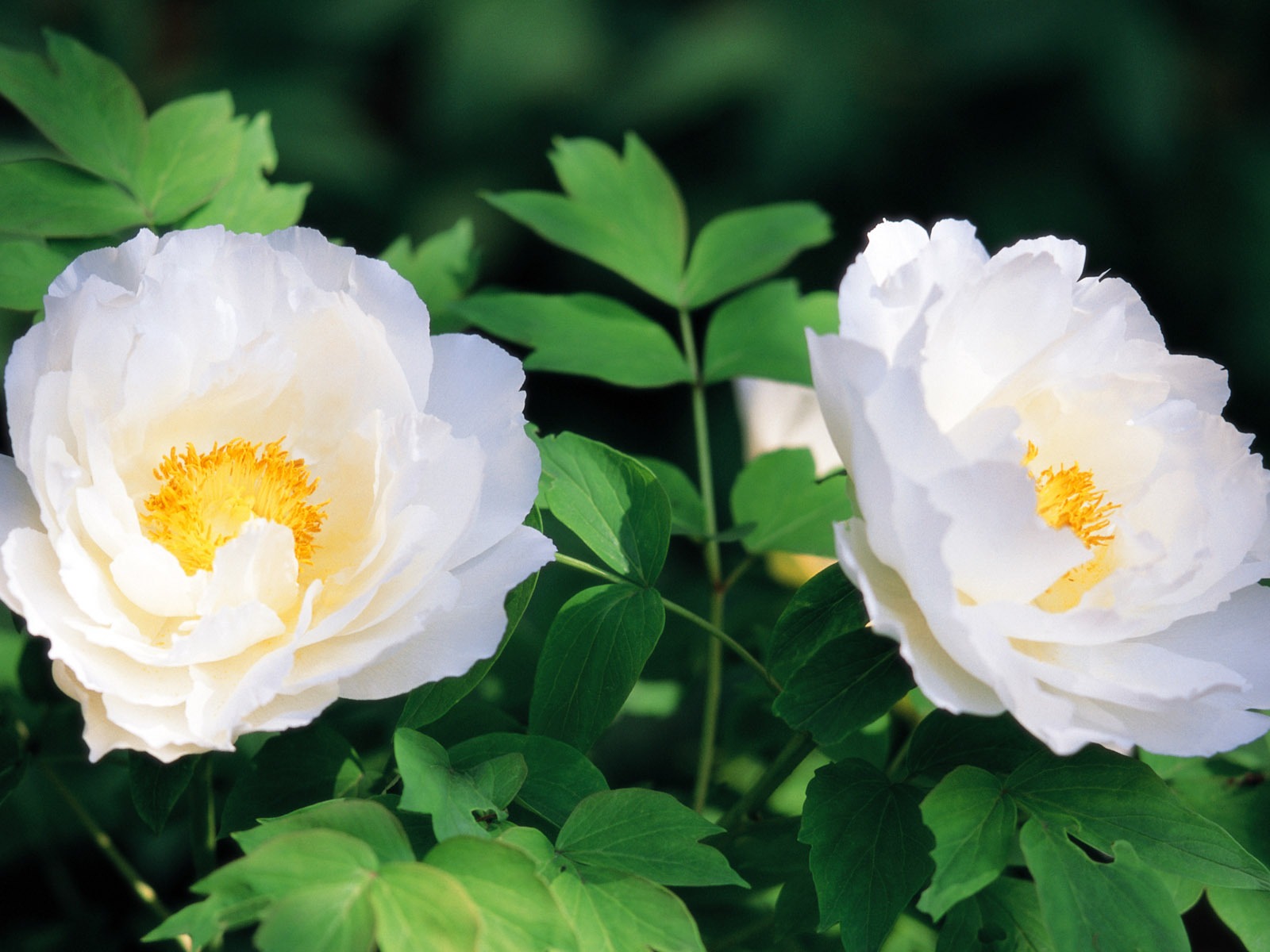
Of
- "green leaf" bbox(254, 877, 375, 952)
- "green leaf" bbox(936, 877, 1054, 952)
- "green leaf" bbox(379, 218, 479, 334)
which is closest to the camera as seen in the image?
"green leaf" bbox(254, 877, 375, 952)

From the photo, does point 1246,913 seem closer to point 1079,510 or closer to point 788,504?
point 1079,510

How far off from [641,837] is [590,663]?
0.27 feet

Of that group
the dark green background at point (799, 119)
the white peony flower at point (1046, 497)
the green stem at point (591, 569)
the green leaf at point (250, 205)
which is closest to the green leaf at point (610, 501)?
the green stem at point (591, 569)

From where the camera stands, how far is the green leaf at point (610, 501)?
542 millimetres

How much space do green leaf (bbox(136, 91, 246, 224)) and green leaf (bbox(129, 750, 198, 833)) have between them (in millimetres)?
305

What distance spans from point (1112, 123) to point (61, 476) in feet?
6.27

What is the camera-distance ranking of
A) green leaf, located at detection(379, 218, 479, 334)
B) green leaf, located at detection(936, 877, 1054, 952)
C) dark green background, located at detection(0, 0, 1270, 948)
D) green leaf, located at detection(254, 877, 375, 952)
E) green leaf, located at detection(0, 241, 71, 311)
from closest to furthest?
green leaf, located at detection(254, 877, 375, 952) < green leaf, located at detection(936, 877, 1054, 952) < green leaf, located at detection(0, 241, 71, 311) < green leaf, located at detection(379, 218, 479, 334) < dark green background, located at detection(0, 0, 1270, 948)

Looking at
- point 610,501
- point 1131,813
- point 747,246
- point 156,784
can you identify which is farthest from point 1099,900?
point 747,246

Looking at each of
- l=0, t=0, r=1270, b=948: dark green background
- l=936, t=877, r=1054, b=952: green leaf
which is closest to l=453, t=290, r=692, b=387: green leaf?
l=936, t=877, r=1054, b=952: green leaf

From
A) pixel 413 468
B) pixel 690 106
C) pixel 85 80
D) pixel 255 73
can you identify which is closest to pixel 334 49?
pixel 255 73

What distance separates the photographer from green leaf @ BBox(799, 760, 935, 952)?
45 centimetres

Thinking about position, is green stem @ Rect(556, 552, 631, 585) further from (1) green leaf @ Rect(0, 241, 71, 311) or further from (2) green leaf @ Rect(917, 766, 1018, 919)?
(1) green leaf @ Rect(0, 241, 71, 311)

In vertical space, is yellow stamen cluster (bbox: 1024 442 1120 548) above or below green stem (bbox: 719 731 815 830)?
above

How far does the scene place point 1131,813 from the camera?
0.47 m
